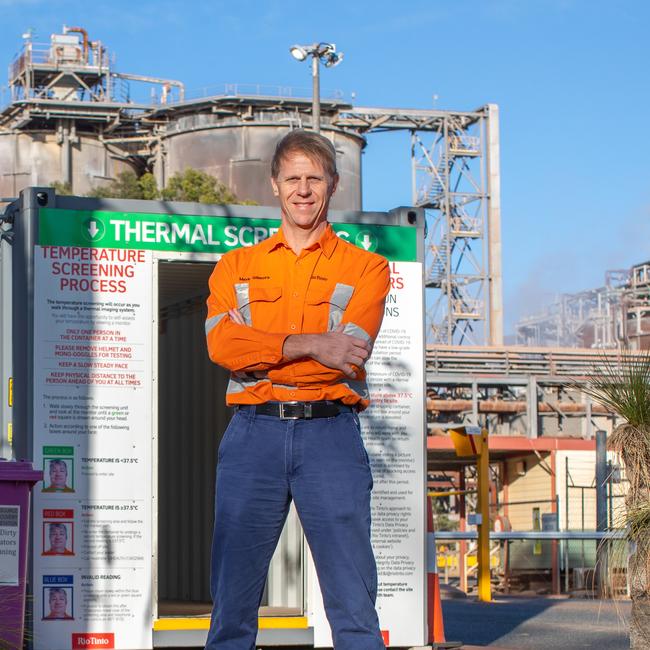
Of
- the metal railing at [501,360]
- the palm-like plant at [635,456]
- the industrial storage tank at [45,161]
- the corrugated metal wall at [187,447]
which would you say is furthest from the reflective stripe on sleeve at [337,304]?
the industrial storage tank at [45,161]

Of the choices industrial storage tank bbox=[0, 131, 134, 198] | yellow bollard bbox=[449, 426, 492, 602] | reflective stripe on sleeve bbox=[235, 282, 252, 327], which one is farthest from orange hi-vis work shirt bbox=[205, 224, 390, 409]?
industrial storage tank bbox=[0, 131, 134, 198]

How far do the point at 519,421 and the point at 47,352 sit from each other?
35.6 metres

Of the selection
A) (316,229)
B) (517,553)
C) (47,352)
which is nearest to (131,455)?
(47,352)

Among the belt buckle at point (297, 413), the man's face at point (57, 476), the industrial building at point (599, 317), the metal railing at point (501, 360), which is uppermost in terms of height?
the industrial building at point (599, 317)

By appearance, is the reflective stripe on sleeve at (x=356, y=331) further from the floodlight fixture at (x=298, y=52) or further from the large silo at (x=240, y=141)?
the large silo at (x=240, y=141)

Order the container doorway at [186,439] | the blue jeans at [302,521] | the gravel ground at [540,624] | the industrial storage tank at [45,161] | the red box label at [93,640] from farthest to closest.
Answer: the industrial storage tank at [45,161]
the container doorway at [186,439]
the gravel ground at [540,624]
the red box label at [93,640]
the blue jeans at [302,521]

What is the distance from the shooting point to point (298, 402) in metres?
4.03

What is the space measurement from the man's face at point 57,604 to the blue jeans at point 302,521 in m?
3.80

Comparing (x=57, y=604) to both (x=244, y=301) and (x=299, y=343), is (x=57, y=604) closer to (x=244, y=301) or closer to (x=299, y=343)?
(x=244, y=301)

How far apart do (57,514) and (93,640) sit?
2.34ft

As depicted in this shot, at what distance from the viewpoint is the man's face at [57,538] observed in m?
7.58

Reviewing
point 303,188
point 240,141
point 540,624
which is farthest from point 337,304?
point 240,141

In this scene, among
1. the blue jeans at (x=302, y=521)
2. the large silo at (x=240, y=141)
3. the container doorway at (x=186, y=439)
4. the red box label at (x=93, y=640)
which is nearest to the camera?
the blue jeans at (x=302, y=521)

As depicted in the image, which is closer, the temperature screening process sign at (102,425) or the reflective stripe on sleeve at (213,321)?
the reflective stripe on sleeve at (213,321)
